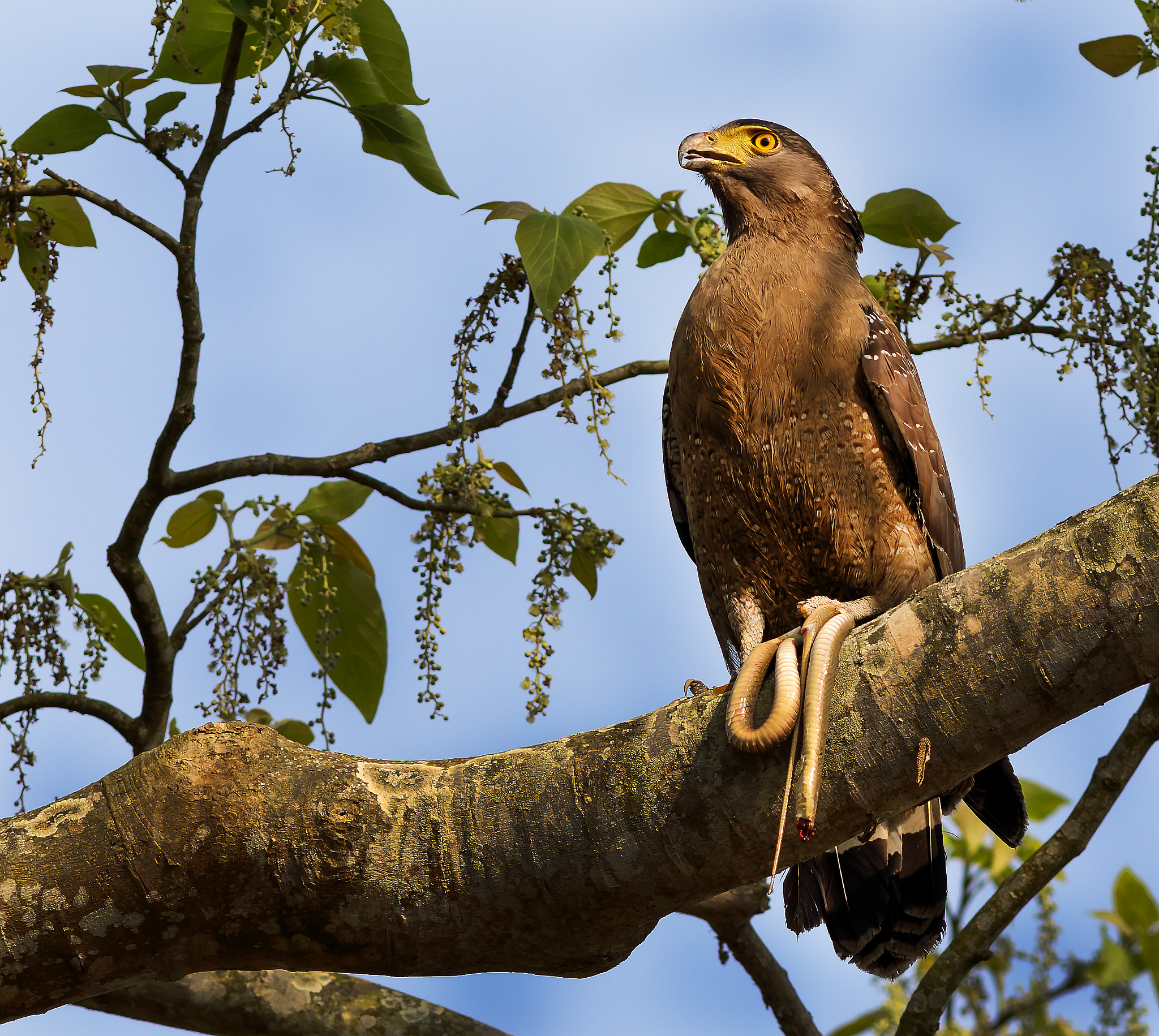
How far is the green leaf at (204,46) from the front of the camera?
144 inches

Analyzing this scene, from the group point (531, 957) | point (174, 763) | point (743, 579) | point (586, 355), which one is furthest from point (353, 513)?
point (531, 957)

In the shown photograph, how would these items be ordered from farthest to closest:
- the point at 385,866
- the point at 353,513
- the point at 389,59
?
the point at 353,513
the point at 389,59
the point at 385,866

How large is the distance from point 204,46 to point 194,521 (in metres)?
1.61

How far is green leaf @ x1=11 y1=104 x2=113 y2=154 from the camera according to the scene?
368cm

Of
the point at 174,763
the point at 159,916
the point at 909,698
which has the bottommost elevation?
the point at 909,698

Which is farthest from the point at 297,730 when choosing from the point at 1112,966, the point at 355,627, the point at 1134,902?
the point at 1134,902

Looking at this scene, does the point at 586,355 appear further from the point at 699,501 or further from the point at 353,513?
the point at 353,513

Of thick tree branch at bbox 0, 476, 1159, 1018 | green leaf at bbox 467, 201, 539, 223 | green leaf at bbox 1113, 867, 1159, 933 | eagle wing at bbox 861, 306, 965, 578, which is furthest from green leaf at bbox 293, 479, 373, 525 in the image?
green leaf at bbox 1113, 867, 1159, 933

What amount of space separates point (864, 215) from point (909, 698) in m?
2.45

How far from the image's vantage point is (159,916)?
8.00 ft

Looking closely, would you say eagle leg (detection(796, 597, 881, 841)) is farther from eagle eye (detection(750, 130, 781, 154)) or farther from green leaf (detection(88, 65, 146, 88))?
green leaf (detection(88, 65, 146, 88))

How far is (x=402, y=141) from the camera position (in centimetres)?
377

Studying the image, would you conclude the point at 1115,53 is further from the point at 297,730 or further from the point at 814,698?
the point at 297,730

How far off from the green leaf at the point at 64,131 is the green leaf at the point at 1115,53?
10.4 ft
